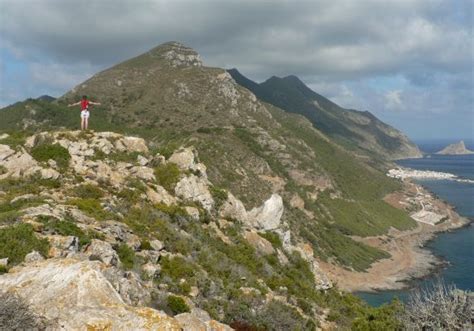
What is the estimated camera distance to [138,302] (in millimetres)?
15469

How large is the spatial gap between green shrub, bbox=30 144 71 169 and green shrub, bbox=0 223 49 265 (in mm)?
14176

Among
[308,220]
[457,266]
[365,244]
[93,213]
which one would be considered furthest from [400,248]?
[93,213]

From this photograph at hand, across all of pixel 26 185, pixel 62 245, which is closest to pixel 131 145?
pixel 26 185

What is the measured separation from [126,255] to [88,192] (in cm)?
870

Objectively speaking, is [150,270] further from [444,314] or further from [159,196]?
[444,314]

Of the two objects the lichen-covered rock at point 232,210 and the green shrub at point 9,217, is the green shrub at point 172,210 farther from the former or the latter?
the green shrub at point 9,217

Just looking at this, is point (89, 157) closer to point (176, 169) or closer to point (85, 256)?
point (176, 169)

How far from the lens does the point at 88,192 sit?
91.8 feet

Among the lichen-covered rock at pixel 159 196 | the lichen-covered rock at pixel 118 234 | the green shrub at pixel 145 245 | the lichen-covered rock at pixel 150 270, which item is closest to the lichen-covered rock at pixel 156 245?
the green shrub at pixel 145 245

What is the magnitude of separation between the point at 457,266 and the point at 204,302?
141144 mm

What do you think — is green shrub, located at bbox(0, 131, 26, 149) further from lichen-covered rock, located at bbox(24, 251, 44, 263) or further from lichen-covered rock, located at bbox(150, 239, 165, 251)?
lichen-covered rock, located at bbox(24, 251, 44, 263)

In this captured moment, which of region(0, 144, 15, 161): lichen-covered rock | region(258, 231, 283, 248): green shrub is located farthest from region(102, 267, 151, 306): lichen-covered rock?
region(258, 231, 283, 248): green shrub

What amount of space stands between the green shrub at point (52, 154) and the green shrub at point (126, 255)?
1311 centimetres

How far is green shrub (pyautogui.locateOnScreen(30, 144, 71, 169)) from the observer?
3193 centimetres
